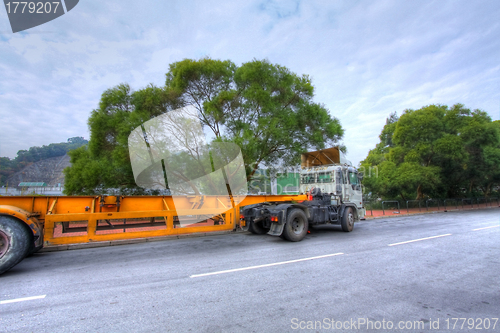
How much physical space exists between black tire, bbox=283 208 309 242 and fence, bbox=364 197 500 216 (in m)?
13.6

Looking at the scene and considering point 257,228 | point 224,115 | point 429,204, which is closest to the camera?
point 257,228

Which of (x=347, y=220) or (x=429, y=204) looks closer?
(x=347, y=220)

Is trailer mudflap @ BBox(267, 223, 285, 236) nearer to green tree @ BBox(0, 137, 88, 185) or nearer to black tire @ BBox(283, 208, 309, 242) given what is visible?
black tire @ BBox(283, 208, 309, 242)

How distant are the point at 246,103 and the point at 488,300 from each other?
1233 cm

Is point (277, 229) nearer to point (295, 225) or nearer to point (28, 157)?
point (295, 225)

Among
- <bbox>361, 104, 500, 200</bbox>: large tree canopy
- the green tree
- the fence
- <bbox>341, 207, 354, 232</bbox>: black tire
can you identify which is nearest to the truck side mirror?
<bbox>341, 207, 354, 232</bbox>: black tire

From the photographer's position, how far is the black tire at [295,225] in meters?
8.41

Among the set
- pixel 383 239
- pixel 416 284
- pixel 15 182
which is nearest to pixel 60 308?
pixel 416 284

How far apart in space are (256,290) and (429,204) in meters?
25.9

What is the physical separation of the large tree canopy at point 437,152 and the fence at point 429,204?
151 centimetres

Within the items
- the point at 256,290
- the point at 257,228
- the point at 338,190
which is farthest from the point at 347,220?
the point at 256,290

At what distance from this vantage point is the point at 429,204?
24.2m

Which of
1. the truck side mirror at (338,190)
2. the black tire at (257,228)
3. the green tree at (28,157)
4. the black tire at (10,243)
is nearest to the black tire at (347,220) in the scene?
the truck side mirror at (338,190)

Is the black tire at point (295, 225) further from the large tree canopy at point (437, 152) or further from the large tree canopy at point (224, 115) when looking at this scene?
the large tree canopy at point (437, 152)
